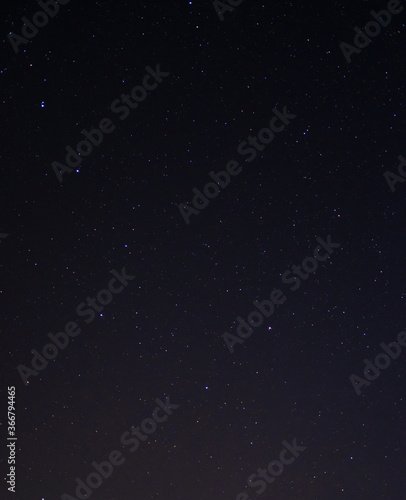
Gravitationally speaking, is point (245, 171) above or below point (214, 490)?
above

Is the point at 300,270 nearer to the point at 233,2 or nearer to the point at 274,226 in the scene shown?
the point at 274,226

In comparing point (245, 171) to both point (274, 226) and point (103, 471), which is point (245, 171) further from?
point (103, 471)

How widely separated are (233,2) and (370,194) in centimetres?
32

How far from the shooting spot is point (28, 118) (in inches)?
35.0

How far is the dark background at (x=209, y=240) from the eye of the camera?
0.89 m

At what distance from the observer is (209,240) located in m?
0.90

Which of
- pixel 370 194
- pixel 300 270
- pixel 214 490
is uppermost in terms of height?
pixel 370 194

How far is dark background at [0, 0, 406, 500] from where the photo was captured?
34.9 inches

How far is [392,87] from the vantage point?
883 millimetres

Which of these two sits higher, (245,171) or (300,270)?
(245,171)

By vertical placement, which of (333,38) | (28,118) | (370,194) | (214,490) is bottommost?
(214,490)

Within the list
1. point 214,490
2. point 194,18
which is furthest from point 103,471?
point 194,18

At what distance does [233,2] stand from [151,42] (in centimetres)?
13

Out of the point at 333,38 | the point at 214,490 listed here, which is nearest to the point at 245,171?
the point at 333,38
